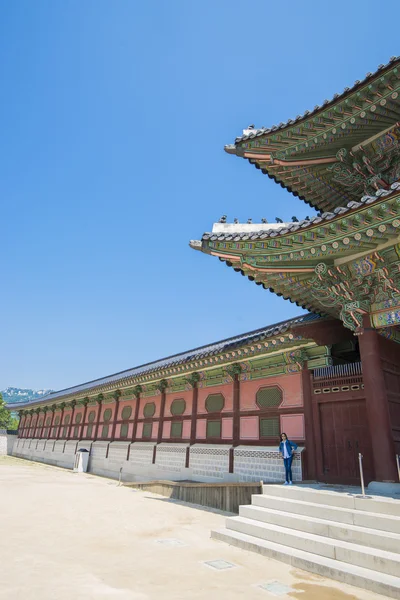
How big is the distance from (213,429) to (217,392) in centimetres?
138

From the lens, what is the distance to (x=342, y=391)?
9.85 meters

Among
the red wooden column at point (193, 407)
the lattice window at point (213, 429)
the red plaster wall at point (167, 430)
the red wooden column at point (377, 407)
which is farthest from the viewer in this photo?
the red plaster wall at point (167, 430)

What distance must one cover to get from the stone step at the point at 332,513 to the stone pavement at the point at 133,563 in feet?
3.85

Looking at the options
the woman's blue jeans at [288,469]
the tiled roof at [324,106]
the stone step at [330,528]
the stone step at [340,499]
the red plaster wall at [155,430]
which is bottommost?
the stone step at [330,528]

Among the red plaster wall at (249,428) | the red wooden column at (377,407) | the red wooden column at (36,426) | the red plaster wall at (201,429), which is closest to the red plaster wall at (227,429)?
the red plaster wall at (249,428)

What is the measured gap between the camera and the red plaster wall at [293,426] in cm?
1080

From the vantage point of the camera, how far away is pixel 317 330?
9.48m

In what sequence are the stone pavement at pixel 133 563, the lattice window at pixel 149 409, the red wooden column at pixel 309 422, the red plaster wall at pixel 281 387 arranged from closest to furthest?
the stone pavement at pixel 133 563
the red wooden column at pixel 309 422
the red plaster wall at pixel 281 387
the lattice window at pixel 149 409

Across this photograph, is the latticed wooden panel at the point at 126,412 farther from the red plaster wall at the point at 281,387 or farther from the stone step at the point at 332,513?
the stone step at the point at 332,513

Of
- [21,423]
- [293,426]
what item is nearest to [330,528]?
[293,426]

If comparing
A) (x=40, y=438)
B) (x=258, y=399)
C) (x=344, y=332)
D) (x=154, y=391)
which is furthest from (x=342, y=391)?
(x=40, y=438)

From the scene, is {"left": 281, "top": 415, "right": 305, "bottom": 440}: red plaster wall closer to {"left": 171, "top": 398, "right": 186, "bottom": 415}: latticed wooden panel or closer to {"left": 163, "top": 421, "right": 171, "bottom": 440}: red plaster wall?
{"left": 171, "top": 398, "right": 186, "bottom": 415}: latticed wooden panel

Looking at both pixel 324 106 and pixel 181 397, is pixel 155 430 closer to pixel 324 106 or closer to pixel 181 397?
pixel 181 397

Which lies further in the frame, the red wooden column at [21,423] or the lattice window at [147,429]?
the red wooden column at [21,423]
